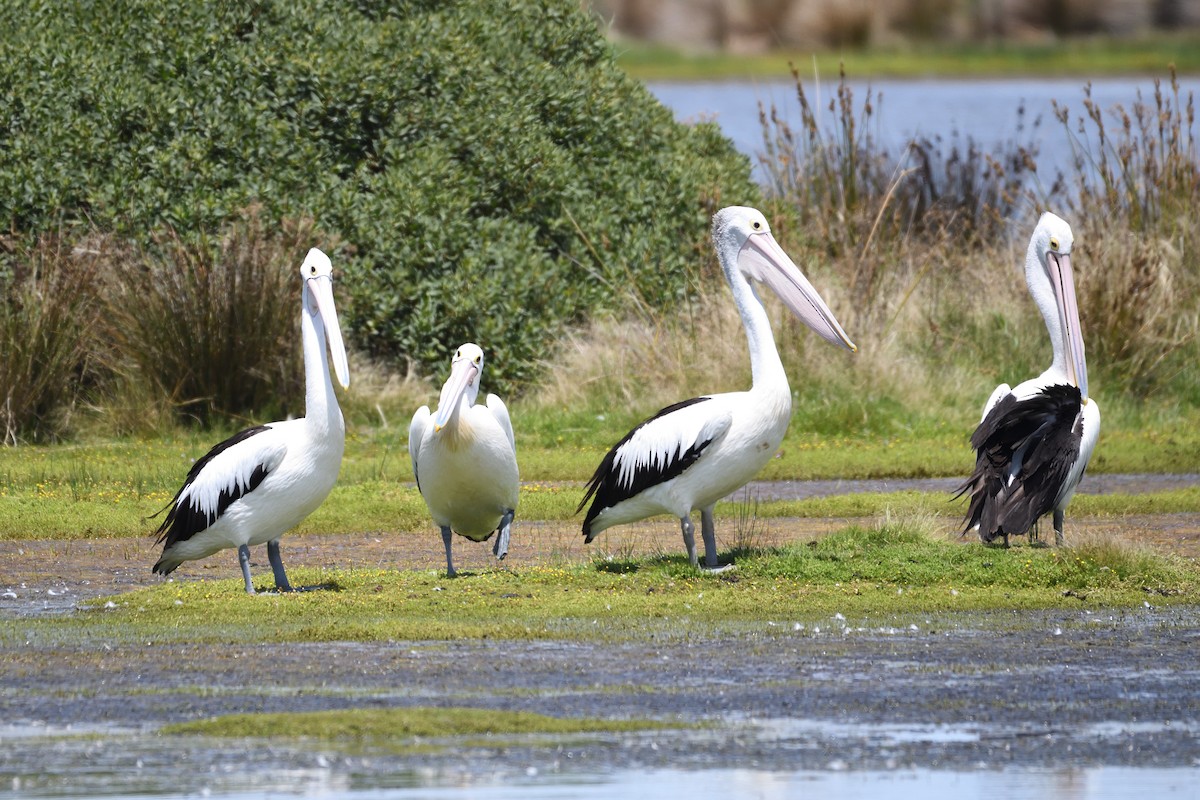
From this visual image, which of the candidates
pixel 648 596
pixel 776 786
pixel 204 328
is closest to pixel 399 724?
pixel 776 786

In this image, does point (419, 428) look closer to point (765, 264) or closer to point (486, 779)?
point (765, 264)

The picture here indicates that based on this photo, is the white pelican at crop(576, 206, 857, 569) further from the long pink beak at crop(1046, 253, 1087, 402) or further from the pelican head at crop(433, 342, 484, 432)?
the long pink beak at crop(1046, 253, 1087, 402)

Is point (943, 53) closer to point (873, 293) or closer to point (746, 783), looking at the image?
point (746, 783)

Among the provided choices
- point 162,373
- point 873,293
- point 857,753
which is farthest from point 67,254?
point 857,753

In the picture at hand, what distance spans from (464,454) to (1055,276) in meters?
3.84

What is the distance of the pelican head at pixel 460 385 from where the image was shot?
841 cm

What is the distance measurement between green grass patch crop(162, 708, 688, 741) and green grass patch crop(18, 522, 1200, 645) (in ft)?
5.01

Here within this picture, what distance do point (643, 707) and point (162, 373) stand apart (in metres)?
8.52

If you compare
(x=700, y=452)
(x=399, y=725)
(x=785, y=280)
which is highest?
(x=785, y=280)

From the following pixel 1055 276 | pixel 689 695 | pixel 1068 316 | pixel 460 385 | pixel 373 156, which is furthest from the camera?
pixel 373 156

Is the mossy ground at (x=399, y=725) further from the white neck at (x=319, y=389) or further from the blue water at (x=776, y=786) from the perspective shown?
the white neck at (x=319, y=389)

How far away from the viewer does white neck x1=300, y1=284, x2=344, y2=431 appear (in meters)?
8.00

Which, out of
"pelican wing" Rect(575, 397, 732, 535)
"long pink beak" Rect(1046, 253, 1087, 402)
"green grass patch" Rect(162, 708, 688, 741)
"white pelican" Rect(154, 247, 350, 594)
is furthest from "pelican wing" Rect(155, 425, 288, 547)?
"long pink beak" Rect(1046, 253, 1087, 402)

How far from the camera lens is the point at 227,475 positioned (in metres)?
8.00
